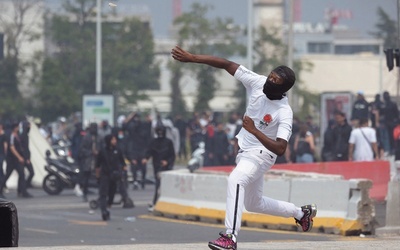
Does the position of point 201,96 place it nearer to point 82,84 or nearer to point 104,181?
point 82,84

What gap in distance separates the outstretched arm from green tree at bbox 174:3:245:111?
5653 cm

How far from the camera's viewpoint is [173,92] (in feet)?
248

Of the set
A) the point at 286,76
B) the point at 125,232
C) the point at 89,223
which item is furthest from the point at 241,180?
the point at 89,223

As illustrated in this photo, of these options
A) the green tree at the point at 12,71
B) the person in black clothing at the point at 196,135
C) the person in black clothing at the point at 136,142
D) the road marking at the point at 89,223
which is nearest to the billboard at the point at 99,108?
the person in black clothing at the point at 136,142

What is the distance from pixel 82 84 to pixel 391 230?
48.5m

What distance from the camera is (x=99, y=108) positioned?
121ft

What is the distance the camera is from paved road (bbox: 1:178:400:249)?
1555 centimetres

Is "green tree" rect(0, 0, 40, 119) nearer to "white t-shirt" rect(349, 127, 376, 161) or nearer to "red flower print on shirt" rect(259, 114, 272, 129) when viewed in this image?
"white t-shirt" rect(349, 127, 376, 161)

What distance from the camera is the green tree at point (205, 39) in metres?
68.5

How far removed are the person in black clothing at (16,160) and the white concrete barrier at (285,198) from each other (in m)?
6.43

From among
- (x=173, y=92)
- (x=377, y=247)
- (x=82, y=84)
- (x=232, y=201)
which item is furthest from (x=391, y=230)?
(x=173, y=92)

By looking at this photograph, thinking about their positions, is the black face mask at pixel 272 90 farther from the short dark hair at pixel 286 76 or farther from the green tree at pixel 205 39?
the green tree at pixel 205 39

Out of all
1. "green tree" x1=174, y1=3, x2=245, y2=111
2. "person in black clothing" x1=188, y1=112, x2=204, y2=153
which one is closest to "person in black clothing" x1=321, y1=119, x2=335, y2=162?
"person in black clothing" x1=188, y1=112, x2=204, y2=153

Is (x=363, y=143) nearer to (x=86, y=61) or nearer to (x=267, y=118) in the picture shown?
(x=267, y=118)
